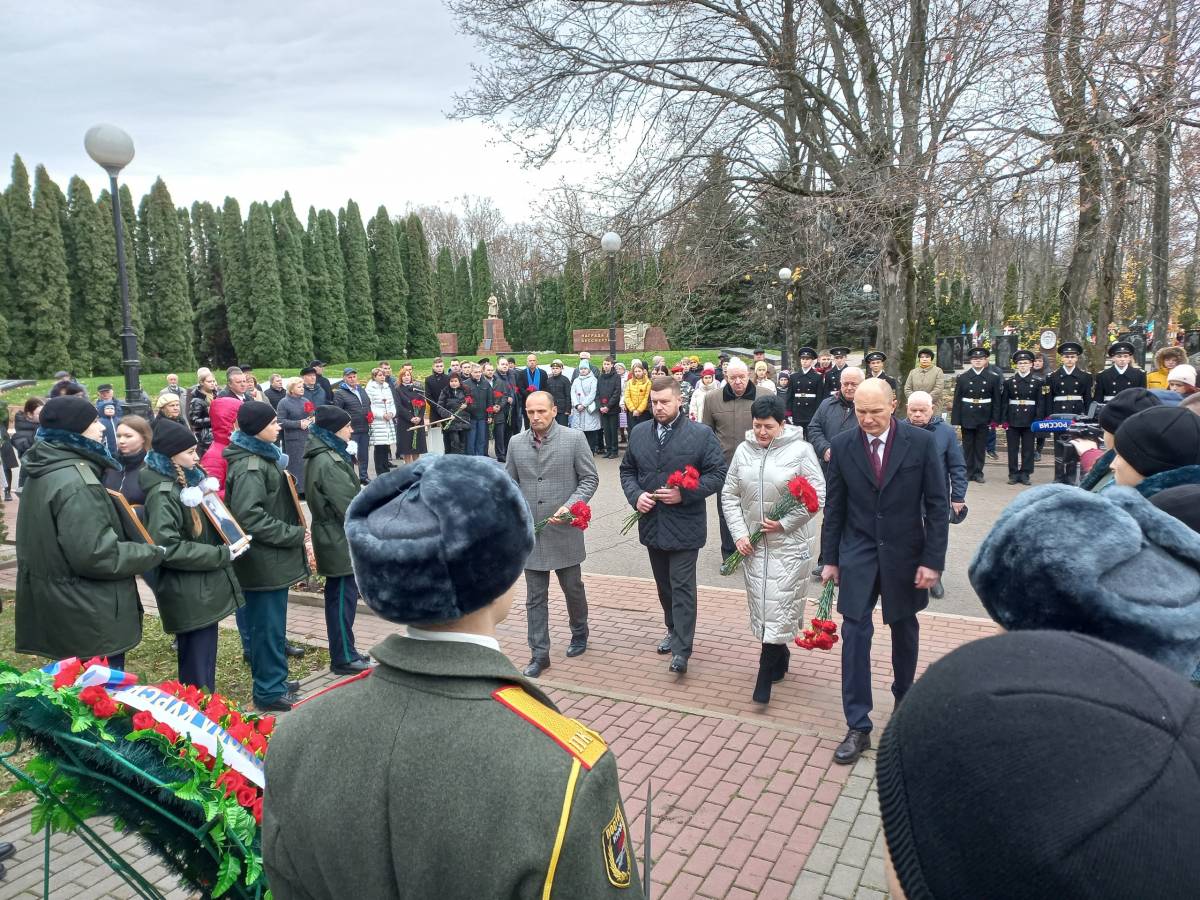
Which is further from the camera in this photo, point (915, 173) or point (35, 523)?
point (915, 173)

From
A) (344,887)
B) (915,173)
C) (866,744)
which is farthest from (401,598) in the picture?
(915,173)

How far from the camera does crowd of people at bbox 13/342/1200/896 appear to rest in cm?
91

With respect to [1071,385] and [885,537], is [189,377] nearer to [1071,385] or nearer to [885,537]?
[1071,385]

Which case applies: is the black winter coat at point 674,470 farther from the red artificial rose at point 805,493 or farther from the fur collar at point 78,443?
the fur collar at point 78,443

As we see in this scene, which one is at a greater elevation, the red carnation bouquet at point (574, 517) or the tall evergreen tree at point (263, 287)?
the tall evergreen tree at point (263, 287)

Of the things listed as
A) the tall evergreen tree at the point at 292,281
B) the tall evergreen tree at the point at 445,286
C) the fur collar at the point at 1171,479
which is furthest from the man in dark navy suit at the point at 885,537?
the tall evergreen tree at the point at 445,286

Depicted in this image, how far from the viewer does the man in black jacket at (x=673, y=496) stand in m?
5.79

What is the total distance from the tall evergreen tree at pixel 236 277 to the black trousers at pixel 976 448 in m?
29.2

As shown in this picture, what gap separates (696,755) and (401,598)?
356cm

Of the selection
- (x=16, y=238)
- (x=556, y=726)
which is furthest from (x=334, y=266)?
(x=556, y=726)

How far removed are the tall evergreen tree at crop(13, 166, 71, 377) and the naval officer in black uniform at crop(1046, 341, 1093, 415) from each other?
3014cm

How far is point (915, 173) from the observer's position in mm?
11359

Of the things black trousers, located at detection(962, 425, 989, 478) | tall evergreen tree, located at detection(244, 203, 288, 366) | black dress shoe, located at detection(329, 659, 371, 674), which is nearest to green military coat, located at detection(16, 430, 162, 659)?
black dress shoe, located at detection(329, 659, 371, 674)

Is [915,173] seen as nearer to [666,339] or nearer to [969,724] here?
[969,724]
